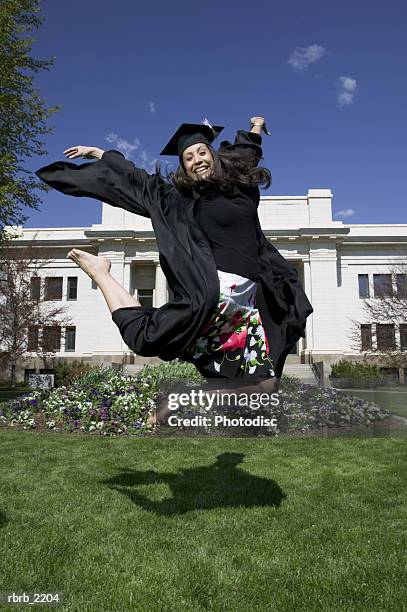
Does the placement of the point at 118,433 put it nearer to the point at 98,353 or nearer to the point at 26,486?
the point at 26,486

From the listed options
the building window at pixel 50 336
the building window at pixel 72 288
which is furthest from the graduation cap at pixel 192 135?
the building window at pixel 72 288

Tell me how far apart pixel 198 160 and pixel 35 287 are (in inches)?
1292

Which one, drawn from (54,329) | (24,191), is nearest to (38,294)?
(54,329)

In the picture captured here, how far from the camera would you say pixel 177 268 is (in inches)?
109

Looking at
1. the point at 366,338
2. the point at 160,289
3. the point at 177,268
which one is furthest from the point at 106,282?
the point at 160,289

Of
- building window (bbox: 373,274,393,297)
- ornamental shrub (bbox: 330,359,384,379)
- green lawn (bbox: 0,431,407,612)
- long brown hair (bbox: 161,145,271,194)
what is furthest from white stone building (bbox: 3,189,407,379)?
long brown hair (bbox: 161,145,271,194)

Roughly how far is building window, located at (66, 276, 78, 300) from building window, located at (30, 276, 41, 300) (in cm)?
841

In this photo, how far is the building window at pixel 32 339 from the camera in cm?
3196

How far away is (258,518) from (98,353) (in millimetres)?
34197

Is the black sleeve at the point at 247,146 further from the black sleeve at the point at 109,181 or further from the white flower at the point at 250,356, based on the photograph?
the white flower at the point at 250,356

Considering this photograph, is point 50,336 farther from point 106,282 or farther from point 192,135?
point 192,135

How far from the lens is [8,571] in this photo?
3.70 m

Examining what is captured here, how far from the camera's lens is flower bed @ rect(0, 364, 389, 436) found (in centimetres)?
979

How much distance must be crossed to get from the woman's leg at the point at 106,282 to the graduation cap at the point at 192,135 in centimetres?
86
